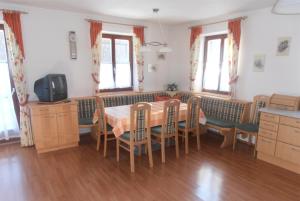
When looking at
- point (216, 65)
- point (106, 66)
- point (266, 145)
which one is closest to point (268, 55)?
point (216, 65)

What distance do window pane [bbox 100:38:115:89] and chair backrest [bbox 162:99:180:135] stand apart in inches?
83.6

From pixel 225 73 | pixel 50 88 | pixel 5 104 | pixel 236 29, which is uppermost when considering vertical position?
pixel 236 29

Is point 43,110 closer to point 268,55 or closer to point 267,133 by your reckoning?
→ point 267,133

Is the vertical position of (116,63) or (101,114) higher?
(116,63)

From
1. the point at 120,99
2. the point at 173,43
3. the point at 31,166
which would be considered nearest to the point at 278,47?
the point at 173,43

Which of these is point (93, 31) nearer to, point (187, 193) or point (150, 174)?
point (150, 174)

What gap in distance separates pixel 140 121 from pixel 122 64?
2453mm

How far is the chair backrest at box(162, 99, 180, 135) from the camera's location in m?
3.31

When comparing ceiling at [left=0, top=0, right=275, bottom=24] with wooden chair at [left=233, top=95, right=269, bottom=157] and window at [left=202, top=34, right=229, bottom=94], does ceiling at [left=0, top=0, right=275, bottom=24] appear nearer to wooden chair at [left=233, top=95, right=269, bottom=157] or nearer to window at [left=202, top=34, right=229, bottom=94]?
window at [left=202, top=34, right=229, bottom=94]

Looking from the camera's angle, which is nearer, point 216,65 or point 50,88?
point 50,88

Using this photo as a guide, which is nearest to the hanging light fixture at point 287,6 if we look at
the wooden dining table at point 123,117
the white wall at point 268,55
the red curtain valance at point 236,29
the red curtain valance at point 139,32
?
the wooden dining table at point 123,117

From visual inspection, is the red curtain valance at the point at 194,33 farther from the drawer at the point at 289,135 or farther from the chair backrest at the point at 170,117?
the drawer at the point at 289,135

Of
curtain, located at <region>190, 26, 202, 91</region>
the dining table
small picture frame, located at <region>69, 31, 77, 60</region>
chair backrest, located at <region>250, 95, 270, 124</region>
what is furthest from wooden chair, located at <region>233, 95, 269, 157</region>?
small picture frame, located at <region>69, 31, 77, 60</region>

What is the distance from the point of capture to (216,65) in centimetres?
485
